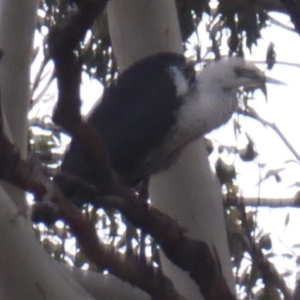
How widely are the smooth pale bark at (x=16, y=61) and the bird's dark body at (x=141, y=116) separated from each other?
0.53 ft

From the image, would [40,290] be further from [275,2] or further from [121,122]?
[275,2]

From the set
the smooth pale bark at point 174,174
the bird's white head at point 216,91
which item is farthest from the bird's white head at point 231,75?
the smooth pale bark at point 174,174

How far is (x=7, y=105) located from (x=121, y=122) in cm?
30

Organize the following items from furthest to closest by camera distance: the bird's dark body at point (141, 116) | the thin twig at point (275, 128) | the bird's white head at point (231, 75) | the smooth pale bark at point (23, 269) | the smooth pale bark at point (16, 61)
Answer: the thin twig at point (275, 128)
the bird's white head at point (231, 75)
the bird's dark body at point (141, 116)
the smooth pale bark at point (16, 61)
the smooth pale bark at point (23, 269)

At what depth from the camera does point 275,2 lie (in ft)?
6.81

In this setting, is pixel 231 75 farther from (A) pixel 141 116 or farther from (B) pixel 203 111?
(A) pixel 141 116

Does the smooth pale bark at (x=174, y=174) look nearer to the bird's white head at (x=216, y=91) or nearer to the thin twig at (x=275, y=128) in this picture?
the bird's white head at (x=216, y=91)

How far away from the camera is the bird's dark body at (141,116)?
1.97m

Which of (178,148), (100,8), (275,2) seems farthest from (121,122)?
(100,8)

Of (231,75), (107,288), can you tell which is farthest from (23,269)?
(231,75)

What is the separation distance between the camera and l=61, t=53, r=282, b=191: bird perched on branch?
6.48ft

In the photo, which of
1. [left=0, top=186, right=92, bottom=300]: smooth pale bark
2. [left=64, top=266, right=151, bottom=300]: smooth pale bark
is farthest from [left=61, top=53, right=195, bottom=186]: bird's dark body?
[left=0, top=186, right=92, bottom=300]: smooth pale bark

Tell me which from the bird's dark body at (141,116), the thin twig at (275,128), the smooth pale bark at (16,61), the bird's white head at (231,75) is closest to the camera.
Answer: the smooth pale bark at (16,61)

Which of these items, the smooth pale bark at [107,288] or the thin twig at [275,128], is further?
the thin twig at [275,128]
